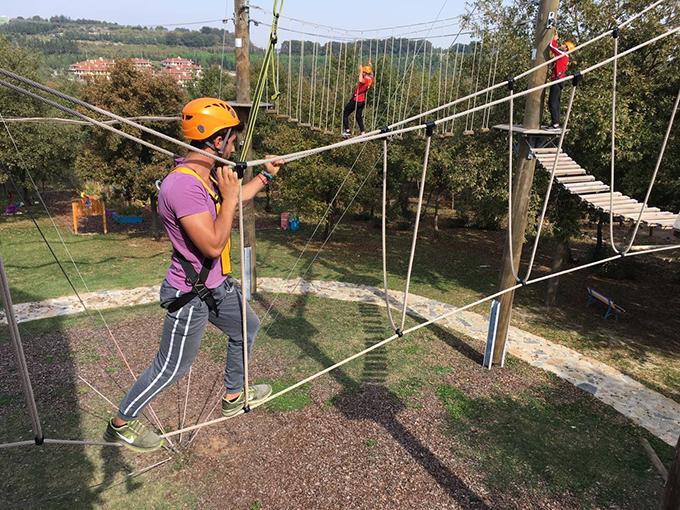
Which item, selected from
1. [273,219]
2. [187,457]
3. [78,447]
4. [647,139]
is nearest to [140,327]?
[78,447]

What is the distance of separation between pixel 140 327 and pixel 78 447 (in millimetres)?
3444

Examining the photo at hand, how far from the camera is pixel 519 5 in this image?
986cm

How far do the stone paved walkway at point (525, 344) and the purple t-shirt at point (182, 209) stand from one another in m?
6.34

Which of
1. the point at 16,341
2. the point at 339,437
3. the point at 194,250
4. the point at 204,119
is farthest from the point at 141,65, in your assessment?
the point at 16,341

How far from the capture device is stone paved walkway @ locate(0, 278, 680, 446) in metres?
6.53

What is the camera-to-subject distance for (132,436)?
2.94m

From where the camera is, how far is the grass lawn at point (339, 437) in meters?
4.48

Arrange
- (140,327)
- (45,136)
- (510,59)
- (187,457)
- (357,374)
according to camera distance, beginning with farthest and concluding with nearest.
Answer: (45,136) < (510,59) < (140,327) < (357,374) < (187,457)

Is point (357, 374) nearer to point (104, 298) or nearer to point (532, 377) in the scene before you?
point (532, 377)

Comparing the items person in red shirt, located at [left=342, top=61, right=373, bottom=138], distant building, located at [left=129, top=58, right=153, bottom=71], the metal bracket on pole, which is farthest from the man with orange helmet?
distant building, located at [left=129, top=58, right=153, bottom=71]

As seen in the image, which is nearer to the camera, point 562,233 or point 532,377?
point 532,377

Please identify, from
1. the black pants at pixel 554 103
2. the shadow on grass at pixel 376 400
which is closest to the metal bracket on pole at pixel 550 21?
the black pants at pixel 554 103

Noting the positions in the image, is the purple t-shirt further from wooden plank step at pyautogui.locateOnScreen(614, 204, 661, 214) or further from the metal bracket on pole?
wooden plank step at pyautogui.locateOnScreen(614, 204, 661, 214)

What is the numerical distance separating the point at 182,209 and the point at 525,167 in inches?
222
